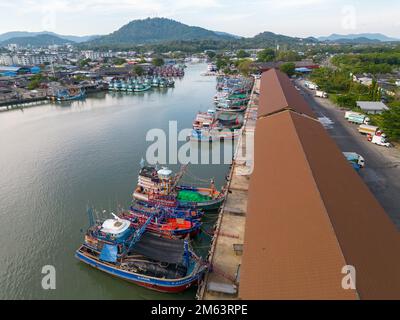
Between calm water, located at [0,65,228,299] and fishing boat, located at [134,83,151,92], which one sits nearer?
calm water, located at [0,65,228,299]

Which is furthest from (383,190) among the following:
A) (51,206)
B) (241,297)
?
(51,206)

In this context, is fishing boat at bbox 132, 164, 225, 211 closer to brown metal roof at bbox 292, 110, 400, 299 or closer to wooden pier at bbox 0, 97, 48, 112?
brown metal roof at bbox 292, 110, 400, 299

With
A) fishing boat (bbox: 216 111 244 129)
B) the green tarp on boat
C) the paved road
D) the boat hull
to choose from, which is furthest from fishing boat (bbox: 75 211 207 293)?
fishing boat (bbox: 216 111 244 129)

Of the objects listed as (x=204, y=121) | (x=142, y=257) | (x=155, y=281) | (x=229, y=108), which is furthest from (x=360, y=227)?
(x=229, y=108)

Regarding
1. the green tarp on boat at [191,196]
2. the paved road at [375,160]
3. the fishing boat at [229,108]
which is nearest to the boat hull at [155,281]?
the green tarp on boat at [191,196]

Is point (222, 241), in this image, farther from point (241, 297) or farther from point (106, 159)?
point (106, 159)

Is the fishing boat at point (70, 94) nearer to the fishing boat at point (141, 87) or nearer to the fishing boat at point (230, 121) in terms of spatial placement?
the fishing boat at point (141, 87)
